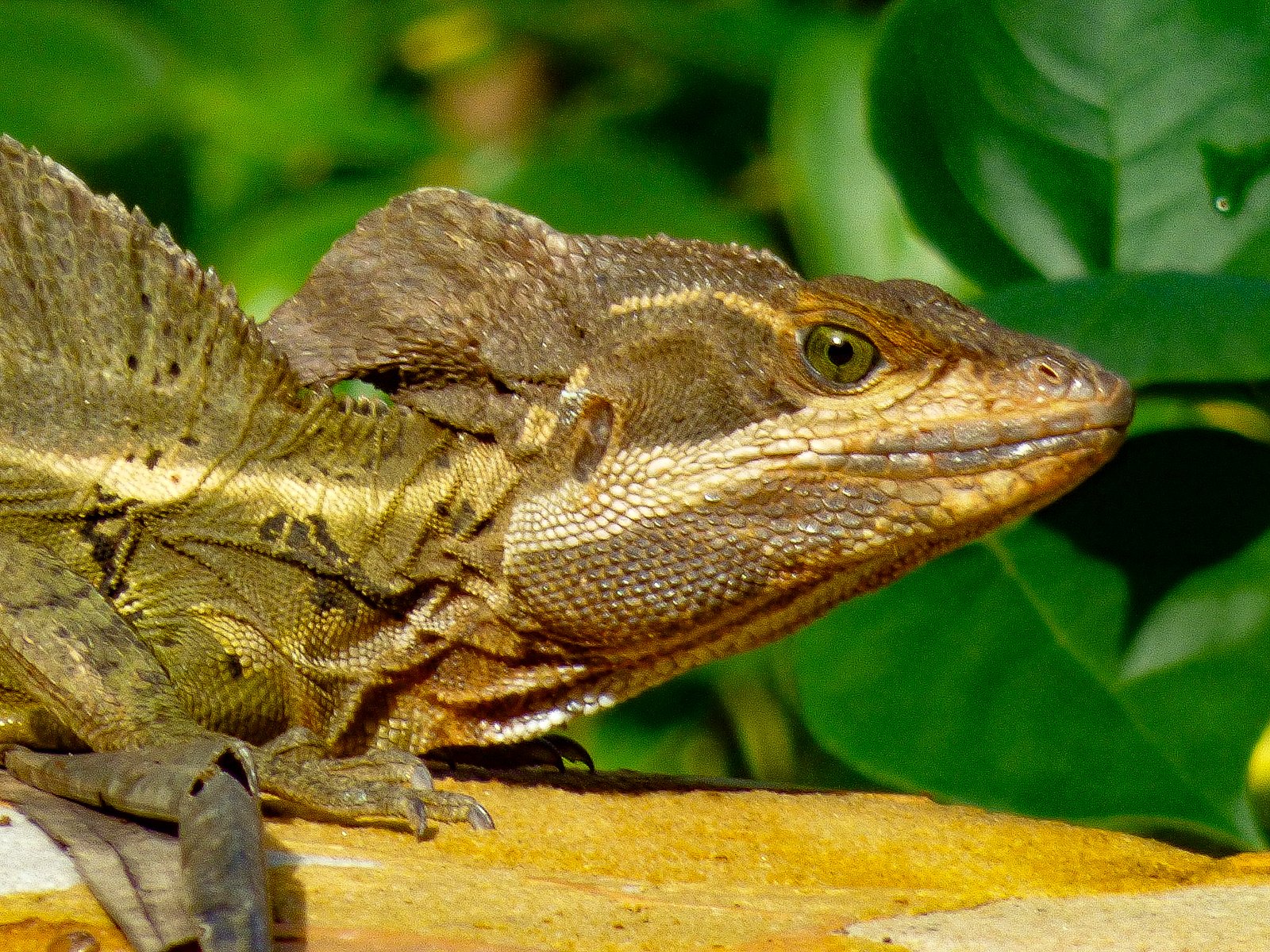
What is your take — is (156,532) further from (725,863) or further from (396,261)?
(725,863)

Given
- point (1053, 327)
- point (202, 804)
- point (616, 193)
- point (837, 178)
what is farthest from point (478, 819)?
point (616, 193)

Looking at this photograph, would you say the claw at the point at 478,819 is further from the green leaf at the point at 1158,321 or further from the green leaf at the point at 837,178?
the green leaf at the point at 837,178

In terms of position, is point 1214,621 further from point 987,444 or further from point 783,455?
point 783,455

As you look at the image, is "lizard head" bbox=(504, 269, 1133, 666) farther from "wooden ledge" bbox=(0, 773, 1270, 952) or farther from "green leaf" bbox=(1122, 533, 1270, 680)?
"green leaf" bbox=(1122, 533, 1270, 680)

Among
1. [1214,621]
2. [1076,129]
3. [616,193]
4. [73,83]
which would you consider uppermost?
[73,83]

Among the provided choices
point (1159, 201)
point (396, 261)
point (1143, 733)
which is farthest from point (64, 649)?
point (1159, 201)

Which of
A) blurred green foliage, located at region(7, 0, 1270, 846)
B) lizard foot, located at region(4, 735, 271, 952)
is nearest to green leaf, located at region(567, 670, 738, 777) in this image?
blurred green foliage, located at region(7, 0, 1270, 846)
